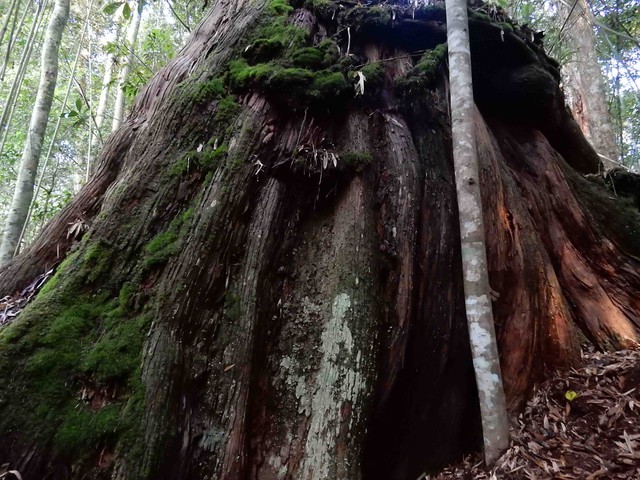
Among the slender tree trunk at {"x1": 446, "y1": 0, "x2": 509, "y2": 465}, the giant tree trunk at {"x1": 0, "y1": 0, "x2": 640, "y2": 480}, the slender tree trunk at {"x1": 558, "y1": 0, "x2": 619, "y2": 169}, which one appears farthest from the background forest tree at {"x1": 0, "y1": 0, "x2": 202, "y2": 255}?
the slender tree trunk at {"x1": 558, "y1": 0, "x2": 619, "y2": 169}

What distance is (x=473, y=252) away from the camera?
321 centimetres

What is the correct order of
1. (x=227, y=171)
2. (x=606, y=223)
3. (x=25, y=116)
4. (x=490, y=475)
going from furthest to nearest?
(x=25, y=116), (x=606, y=223), (x=227, y=171), (x=490, y=475)

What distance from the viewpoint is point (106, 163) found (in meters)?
3.94

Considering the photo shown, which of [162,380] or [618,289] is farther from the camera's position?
[618,289]

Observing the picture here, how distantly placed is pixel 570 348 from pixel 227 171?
3.81m

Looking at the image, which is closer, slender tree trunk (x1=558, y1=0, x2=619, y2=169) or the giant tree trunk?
the giant tree trunk

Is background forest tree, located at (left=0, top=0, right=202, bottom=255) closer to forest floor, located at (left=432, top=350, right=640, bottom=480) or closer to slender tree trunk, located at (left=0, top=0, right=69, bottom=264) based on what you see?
slender tree trunk, located at (left=0, top=0, right=69, bottom=264)

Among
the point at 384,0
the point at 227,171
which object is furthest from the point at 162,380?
the point at 384,0

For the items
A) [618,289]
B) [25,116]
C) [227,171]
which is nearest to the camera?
[227,171]

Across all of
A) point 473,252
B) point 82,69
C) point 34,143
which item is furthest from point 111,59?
point 473,252

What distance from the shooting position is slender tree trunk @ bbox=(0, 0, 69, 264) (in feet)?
18.6

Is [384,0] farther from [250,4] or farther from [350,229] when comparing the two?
[350,229]

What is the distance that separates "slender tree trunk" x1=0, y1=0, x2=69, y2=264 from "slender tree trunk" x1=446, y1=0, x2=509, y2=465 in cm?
593

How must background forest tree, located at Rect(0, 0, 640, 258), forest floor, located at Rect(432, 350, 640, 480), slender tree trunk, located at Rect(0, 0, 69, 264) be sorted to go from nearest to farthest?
forest floor, located at Rect(432, 350, 640, 480) → slender tree trunk, located at Rect(0, 0, 69, 264) → background forest tree, located at Rect(0, 0, 640, 258)
